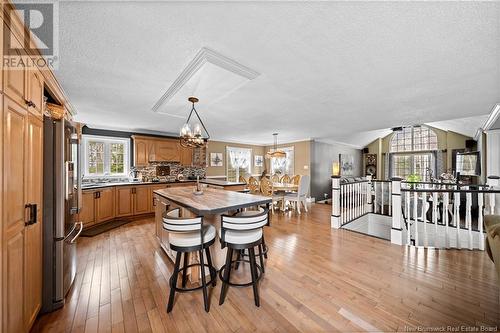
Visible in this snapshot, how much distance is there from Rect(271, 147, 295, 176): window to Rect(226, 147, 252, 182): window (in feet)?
3.74

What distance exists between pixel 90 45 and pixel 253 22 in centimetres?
145

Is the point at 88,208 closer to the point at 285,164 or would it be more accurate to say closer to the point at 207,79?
the point at 207,79

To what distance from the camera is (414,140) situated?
29.9ft

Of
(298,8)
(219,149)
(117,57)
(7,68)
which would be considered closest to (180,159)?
(219,149)

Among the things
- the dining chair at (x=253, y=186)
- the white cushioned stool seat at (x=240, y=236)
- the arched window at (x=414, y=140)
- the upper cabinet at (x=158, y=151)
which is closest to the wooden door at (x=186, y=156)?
the upper cabinet at (x=158, y=151)

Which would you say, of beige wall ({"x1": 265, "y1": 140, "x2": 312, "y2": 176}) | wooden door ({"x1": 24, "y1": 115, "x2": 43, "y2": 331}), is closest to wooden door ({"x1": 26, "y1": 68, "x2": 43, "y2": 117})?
wooden door ({"x1": 24, "y1": 115, "x2": 43, "y2": 331})

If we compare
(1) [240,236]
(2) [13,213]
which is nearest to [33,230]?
(2) [13,213]

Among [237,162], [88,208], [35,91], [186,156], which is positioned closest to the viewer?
[35,91]

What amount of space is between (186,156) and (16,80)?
4.63m

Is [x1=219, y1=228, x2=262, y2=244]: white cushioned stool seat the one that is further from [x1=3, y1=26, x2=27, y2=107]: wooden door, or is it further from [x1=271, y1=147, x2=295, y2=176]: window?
[x1=271, y1=147, x2=295, y2=176]: window

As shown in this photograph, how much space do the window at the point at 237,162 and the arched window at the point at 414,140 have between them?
296 inches

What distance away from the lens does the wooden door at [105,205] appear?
13.5ft

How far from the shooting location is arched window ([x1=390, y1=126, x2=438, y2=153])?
8609mm

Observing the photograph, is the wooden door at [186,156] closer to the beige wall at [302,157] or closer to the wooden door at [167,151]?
the wooden door at [167,151]
